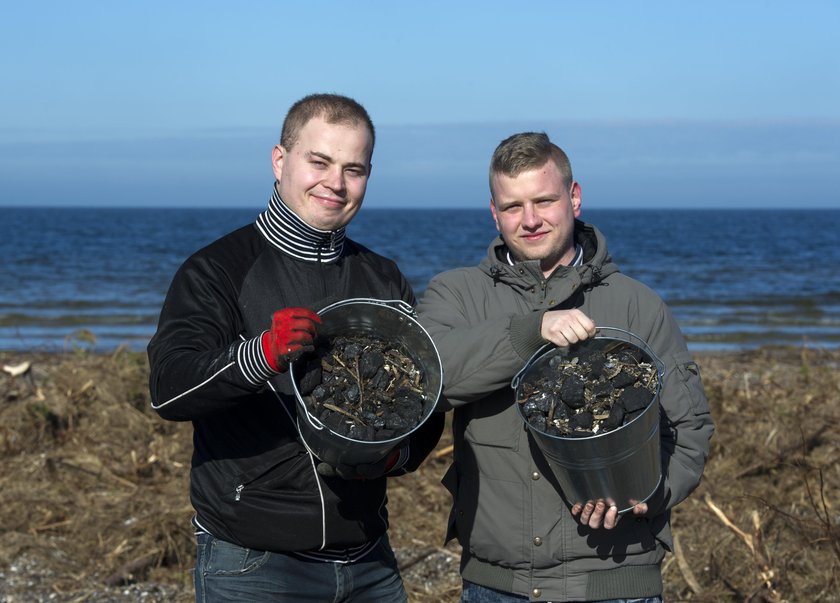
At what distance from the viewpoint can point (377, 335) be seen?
2.81 metres

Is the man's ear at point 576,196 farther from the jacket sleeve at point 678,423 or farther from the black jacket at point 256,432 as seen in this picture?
the black jacket at point 256,432

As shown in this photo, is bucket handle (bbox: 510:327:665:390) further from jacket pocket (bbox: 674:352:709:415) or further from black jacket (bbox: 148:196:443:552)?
black jacket (bbox: 148:196:443:552)

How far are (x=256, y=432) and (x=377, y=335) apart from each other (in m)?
0.47

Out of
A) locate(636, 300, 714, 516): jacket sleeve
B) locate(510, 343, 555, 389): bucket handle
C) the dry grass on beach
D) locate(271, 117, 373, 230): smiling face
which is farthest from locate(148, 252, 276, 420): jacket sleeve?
the dry grass on beach

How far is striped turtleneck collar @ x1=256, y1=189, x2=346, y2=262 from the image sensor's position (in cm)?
304

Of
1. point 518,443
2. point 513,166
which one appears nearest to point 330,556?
point 518,443

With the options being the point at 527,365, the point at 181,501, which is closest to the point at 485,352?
the point at 527,365

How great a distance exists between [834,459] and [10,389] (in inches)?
249

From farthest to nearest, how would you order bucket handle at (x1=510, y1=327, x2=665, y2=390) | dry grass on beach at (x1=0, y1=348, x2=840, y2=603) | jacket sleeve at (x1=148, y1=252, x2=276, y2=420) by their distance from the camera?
dry grass on beach at (x1=0, y1=348, x2=840, y2=603), bucket handle at (x1=510, y1=327, x2=665, y2=390), jacket sleeve at (x1=148, y1=252, x2=276, y2=420)

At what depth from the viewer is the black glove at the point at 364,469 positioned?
271 cm

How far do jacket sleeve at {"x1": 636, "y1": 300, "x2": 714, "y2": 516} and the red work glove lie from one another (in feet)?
3.55

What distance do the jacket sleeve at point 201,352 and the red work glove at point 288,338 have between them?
4cm

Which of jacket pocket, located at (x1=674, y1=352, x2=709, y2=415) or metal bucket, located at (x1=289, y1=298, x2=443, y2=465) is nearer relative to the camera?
metal bucket, located at (x1=289, y1=298, x2=443, y2=465)

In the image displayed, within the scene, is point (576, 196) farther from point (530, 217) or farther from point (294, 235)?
point (294, 235)
